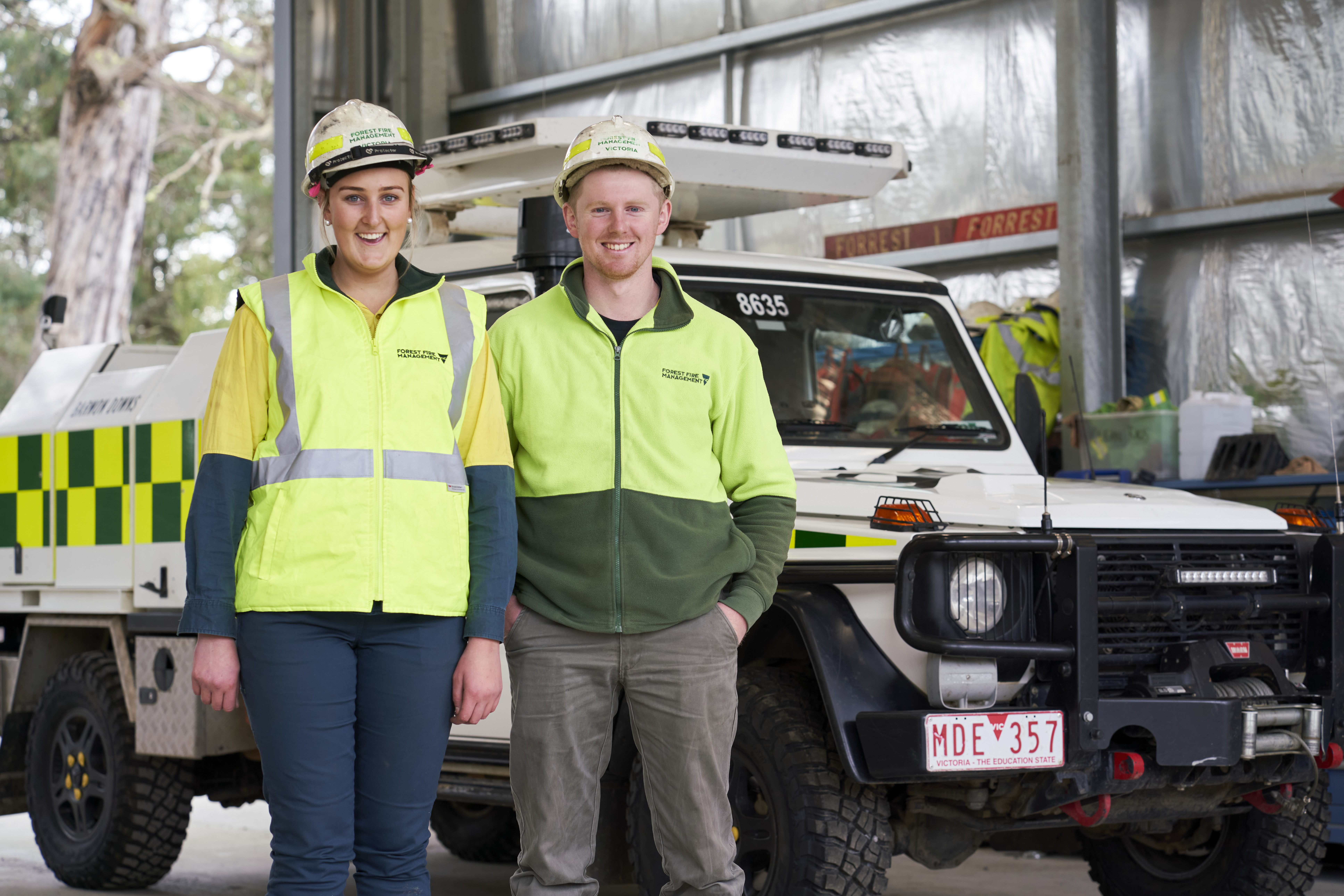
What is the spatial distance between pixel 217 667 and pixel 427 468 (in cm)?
51

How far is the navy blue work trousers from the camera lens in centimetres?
298

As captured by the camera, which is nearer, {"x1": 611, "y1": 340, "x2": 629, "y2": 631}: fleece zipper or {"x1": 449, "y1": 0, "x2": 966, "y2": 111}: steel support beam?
{"x1": 611, "y1": 340, "x2": 629, "y2": 631}: fleece zipper

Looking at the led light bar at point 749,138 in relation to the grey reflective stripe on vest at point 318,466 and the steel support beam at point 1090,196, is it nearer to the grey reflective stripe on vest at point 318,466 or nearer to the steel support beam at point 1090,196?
the grey reflective stripe on vest at point 318,466

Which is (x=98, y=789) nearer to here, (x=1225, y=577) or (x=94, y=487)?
(x=94, y=487)

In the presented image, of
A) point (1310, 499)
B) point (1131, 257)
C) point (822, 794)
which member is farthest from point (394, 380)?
point (1131, 257)

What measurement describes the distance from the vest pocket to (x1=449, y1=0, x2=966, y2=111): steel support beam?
864 centimetres

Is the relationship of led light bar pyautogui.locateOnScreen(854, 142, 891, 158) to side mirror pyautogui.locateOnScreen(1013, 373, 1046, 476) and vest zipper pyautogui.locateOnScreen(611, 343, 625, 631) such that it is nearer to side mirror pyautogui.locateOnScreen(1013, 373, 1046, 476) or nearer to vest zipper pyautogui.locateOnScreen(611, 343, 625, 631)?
side mirror pyautogui.locateOnScreen(1013, 373, 1046, 476)

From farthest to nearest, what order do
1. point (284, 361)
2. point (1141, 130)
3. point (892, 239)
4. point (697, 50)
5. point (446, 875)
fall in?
1. point (697, 50)
2. point (892, 239)
3. point (1141, 130)
4. point (446, 875)
5. point (284, 361)

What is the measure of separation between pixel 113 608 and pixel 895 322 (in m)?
2.94

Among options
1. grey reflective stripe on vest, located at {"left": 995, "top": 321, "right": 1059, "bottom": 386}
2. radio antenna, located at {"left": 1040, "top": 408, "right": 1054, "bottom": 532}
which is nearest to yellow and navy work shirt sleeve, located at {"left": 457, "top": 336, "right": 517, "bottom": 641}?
radio antenna, located at {"left": 1040, "top": 408, "right": 1054, "bottom": 532}

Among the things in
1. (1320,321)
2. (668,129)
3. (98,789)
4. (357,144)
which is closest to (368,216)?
(357,144)

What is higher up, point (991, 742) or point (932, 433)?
point (932, 433)

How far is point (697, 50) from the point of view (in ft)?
40.3

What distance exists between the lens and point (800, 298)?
212 inches
